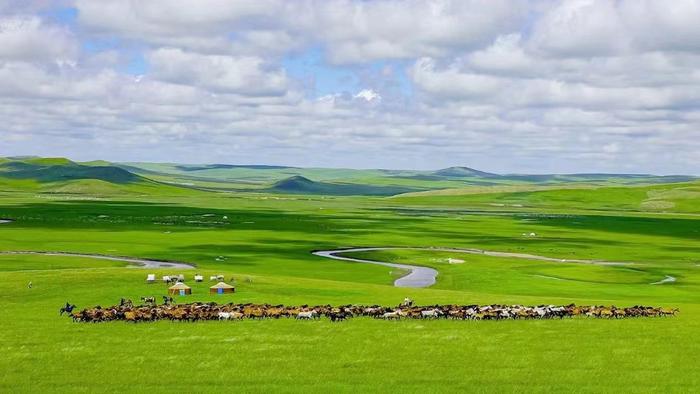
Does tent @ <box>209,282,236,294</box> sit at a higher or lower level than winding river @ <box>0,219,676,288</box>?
higher

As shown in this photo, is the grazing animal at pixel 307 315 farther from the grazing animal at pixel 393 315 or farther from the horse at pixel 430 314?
the horse at pixel 430 314

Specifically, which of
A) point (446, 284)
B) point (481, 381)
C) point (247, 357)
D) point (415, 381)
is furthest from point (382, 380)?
point (446, 284)

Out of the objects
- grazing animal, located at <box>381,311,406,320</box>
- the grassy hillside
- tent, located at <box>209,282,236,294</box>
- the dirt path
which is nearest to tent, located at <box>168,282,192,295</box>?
the grassy hillside

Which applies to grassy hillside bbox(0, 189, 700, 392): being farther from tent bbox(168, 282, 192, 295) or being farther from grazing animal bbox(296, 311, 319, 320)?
tent bbox(168, 282, 192, 295)

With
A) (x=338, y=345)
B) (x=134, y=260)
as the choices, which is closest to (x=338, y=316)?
(x=338, y=345)

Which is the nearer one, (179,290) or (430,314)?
(430,314)

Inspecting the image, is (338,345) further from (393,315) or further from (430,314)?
(430,314)

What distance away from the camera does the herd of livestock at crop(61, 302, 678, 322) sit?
1901 inches

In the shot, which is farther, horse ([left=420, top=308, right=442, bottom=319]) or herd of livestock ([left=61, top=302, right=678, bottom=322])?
horse ([left=420, top=308, right=442, bottom=319])

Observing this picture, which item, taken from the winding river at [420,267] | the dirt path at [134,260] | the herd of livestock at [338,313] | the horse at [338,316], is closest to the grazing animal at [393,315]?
the herd of livestock at [338,313]

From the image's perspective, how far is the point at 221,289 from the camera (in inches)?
2591

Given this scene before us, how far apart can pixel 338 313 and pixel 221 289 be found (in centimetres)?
1879

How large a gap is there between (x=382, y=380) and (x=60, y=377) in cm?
1290

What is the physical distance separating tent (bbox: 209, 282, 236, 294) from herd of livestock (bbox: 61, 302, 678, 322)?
501 inches
